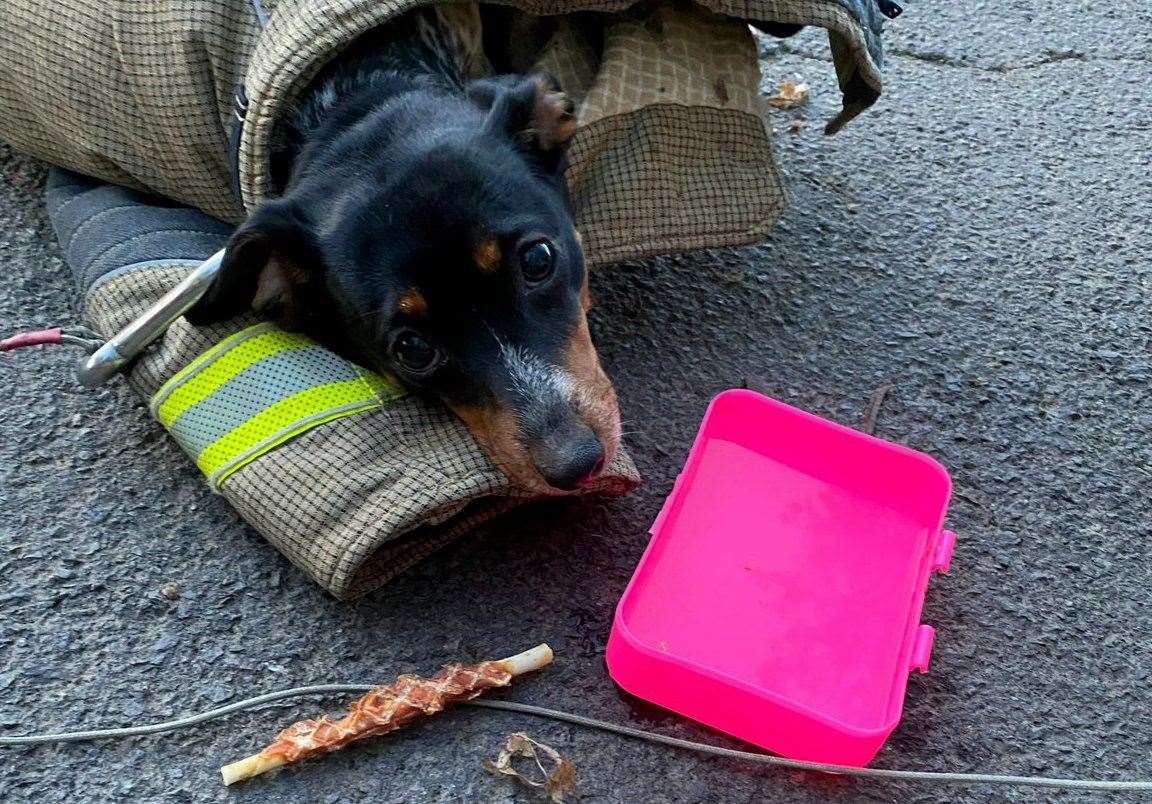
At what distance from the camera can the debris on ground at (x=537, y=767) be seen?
84.6 inches

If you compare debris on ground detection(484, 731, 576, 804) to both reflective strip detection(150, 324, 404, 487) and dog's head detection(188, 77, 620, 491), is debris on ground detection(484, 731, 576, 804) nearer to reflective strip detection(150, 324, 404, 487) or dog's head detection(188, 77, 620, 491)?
dog's head detection(188, 77, 620, 491)

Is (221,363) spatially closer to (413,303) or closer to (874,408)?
(413,303)

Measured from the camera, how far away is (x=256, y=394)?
240cm

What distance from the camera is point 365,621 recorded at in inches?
94.7

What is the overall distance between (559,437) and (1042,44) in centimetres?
265

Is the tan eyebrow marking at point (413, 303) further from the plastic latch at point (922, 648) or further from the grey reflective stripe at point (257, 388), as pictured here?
the plastic latch at point (922, 648)

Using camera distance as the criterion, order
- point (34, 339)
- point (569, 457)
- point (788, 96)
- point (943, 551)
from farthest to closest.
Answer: point (788, 96) < point (34, 339) < point (943, 551) < point (569, 457)

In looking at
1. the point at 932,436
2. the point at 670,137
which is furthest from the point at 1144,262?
the point at 670,137

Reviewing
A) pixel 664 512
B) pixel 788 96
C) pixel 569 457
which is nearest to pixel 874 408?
pixel 664 512

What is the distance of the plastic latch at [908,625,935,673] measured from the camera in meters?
2.18

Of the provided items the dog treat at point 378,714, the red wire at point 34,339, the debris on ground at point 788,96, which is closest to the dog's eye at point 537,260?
the dog treat at point 378,714

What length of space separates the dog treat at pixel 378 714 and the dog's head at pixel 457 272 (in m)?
0.39

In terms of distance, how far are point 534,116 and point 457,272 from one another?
478 millimetres

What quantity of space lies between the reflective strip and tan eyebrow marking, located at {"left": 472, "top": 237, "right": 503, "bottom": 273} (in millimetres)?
385
